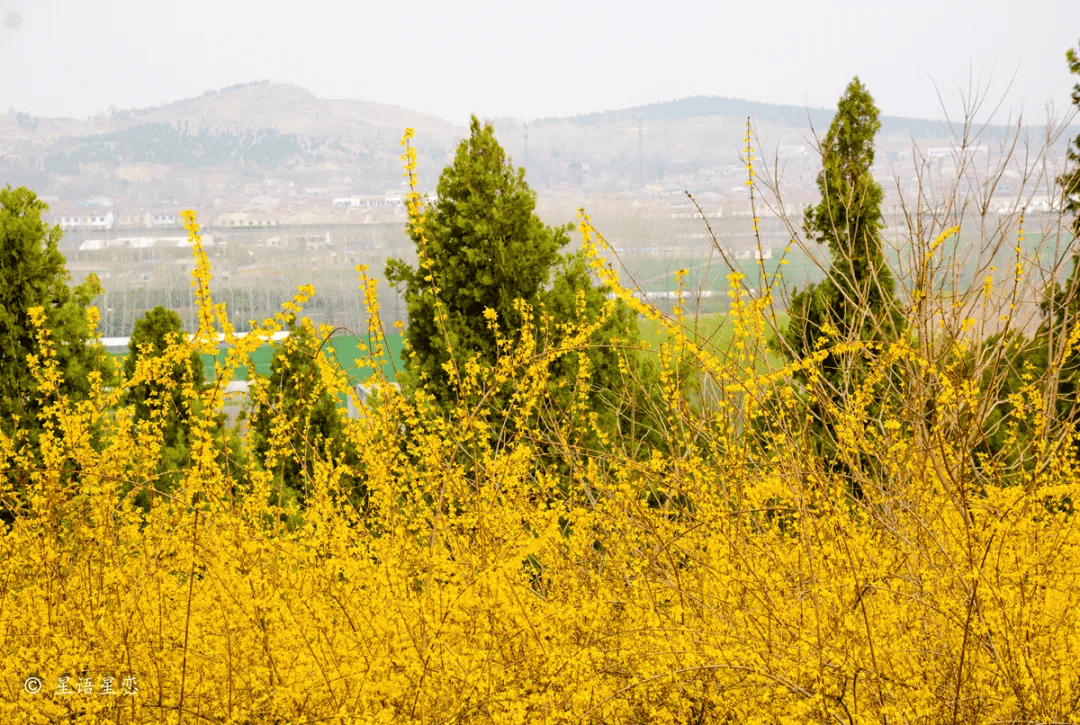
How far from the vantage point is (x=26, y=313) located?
8578mm

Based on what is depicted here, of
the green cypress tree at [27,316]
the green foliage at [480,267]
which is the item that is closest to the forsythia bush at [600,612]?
the green foliage at [480,267]

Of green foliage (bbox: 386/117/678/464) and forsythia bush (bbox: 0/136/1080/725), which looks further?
green foliage (bbox: 386/117/678/464)

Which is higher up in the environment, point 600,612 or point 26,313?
point 26,313

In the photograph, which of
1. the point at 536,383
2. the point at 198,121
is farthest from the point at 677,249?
the point at 198,121

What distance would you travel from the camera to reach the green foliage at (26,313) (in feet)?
27.9

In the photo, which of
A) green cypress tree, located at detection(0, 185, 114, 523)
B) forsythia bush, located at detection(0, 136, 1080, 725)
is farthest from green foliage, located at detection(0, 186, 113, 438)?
forsythia bush, located at detection(0, 136, 1080, 725)

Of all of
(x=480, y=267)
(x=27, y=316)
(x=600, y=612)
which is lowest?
(x=600, y=612)

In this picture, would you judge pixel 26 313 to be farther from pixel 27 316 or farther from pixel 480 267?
pixel 480 267

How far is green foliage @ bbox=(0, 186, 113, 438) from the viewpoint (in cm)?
851

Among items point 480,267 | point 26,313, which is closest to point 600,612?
point 480,267

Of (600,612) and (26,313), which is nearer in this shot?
(600,612)

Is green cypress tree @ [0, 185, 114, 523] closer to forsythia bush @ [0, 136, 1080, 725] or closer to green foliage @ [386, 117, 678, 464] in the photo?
green foliage @ [386, 117, 678, 464]

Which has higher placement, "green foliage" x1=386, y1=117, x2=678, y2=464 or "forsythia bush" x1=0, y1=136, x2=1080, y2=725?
"green foliage" x1=386, y1=117, x2=678, y2=464

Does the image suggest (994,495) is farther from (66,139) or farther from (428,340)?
A: (66,139)
